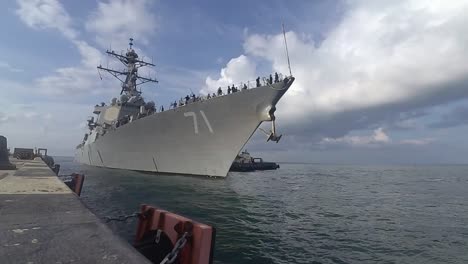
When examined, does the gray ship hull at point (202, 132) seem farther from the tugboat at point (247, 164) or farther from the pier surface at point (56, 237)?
the tugboat at point (247, 164)

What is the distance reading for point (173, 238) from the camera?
4.91m

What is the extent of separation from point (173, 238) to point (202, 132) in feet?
57.6

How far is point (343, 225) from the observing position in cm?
1128

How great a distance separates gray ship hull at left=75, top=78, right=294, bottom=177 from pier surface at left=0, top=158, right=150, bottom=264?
15663mm

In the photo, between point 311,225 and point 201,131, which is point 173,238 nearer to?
point 311,225

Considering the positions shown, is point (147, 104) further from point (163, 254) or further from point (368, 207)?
point (163, 254)

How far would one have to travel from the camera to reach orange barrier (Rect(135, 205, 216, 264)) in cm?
418

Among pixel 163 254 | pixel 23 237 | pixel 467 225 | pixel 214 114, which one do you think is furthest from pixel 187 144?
pixel 23 237

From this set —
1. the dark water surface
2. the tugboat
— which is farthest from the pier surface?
the tugboat

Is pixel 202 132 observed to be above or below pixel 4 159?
above

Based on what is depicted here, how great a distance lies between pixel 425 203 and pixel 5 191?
19368 mm

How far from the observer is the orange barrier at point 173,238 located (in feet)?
13.7

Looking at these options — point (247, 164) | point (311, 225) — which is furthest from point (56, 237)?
point (247, 164)

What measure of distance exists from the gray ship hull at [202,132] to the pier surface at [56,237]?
15663 millimetres
